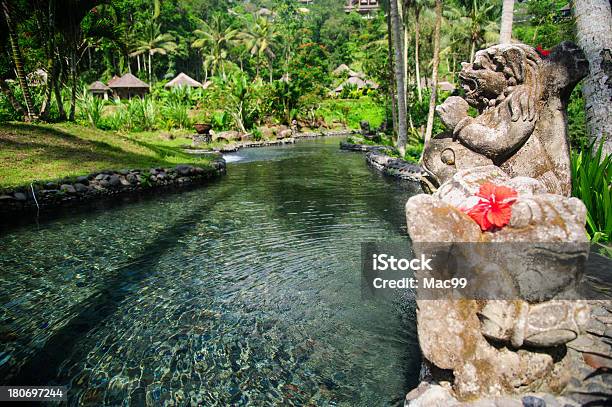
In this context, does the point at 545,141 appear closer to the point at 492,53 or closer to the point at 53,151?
the point at 492,53

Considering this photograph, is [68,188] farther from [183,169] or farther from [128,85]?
[128,85]

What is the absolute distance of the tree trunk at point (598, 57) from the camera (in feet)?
16.0

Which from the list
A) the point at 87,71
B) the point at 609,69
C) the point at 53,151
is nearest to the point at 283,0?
the point at 87,71

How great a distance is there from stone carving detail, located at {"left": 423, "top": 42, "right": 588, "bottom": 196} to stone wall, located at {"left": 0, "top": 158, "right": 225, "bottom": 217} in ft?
33.2

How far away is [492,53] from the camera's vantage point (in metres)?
3.40

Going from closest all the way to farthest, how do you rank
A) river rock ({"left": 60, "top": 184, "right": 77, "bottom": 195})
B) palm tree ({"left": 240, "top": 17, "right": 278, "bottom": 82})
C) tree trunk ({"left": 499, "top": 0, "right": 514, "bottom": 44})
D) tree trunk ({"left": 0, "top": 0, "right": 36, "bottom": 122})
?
tree trunk ({"left": 499, "top": 0, "right": 514, "bottom": 44}) → river rock ({"left": 60, "top": 184, "right": 77, "bottom": 195}) → tree trunk ({"left": 0, "top": 0, "right": 36, "bottom": 122}) → palm tree ({"left": 240, "top": 17, "right": 278, "bottom": 82})

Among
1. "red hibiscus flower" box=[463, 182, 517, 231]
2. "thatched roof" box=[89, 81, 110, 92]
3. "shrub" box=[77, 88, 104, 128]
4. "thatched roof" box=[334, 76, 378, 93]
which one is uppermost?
"thatched roof" box=[334, 76, 378, 93]

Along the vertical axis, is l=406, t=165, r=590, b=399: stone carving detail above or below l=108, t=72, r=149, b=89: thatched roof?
below

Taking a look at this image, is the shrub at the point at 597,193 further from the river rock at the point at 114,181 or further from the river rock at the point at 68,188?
the river rock at the point at 114,181

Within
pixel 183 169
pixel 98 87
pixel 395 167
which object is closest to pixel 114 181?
pixel 183 169

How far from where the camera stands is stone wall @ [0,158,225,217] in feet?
31.3

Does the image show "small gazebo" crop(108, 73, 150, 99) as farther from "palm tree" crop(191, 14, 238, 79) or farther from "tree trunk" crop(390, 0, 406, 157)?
"tree trunk" crop(390, 0, 406, 157)

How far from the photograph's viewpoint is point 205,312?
4.63 meters

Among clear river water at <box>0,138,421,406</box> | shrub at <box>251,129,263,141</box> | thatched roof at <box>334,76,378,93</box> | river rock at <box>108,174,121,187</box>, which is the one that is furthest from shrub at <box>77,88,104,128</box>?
thatched roof at <box>334,76,378,93</box>
